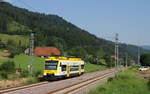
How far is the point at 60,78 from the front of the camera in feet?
150

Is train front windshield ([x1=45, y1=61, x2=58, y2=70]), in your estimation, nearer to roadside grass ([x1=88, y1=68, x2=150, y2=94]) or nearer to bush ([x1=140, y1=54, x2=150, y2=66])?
roadside grass ([x1=88, y1=68, x2=150, y2=94])

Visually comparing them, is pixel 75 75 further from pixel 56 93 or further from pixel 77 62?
pixel 56 93

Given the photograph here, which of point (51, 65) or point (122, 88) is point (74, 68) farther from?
point (122, 88)

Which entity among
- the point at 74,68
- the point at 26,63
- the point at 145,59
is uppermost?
the point at 145,59

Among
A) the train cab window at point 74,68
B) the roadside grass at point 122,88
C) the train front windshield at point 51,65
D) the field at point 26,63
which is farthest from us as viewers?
the field at point 26,63

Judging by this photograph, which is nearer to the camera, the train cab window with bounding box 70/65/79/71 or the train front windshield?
the train front windshield

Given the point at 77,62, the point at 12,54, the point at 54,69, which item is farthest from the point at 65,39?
the point at 54,69

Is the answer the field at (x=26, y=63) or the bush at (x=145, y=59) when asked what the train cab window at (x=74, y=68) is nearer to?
the field at (x=26, y=63)

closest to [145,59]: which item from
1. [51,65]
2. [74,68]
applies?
[74,68]

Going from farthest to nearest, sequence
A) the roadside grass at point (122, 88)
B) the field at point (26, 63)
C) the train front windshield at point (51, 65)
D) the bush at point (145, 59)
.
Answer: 1. the bush at point (145, 59)
2. the field at point (26, 63)
3. the train front windshield at point (51, 65)
4. the roadside grass at point (122, 88)

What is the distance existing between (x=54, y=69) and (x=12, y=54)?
61.7m

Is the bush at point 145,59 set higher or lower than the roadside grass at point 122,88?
higher

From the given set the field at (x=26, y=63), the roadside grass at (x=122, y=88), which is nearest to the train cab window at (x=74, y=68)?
the roadside grass at (x=122, y=88)

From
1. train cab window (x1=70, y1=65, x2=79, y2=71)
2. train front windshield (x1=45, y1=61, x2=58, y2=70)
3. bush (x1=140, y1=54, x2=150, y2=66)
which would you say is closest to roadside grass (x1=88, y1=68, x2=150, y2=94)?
train front windshield (x1=45, y1=61, x2=58, y2=70)
